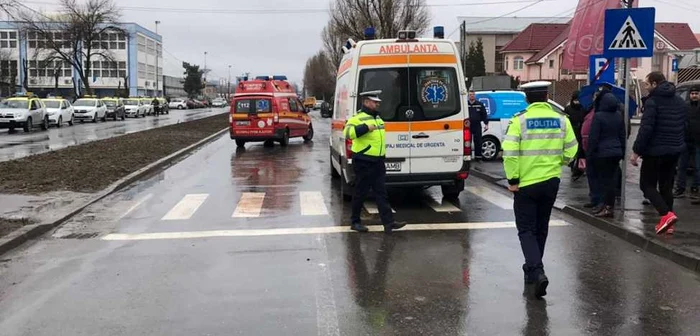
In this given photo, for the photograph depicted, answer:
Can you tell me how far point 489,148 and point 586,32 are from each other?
554 cm

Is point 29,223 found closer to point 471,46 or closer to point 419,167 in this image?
point 419,167

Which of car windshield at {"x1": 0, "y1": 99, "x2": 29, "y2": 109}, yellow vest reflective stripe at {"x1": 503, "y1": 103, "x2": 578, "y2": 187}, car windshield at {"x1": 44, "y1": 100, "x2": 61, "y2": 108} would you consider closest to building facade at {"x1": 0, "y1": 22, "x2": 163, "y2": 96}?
car windshield at {"x1": 44, "y1": 100, "x2": 61, "y2": 108}

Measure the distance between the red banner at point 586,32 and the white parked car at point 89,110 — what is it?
3408 centimetres

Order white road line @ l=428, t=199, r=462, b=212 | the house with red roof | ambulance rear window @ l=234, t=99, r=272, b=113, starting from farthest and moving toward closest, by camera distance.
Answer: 1. the house with red roof
2. ambulance rear window @ l=234, t=99, r=272, b=113
3. white road line @ l=428, t=199, r=462, b=212

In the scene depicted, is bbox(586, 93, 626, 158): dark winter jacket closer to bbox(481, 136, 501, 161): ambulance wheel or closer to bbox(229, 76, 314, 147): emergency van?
bbox(481, 136, 501, 161): ambulance wheel

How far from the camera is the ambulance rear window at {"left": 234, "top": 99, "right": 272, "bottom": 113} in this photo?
859 inches

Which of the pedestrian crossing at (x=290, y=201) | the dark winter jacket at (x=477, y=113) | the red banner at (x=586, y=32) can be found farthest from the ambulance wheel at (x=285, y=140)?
the pedestrian crossing at (x=290, y=201)

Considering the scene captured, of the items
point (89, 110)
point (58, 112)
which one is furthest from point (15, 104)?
point (89, 110)

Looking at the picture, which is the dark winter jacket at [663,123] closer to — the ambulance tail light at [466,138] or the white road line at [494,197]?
the ambulance tail light at [466,138]

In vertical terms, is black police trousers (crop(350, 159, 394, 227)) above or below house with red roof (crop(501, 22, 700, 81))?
below

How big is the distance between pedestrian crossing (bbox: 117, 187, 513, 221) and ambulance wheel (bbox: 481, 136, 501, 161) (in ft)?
15.6

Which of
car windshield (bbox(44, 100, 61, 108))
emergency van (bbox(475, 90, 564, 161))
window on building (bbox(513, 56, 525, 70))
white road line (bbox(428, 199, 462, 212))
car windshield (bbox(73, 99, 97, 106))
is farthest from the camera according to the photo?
window on building (bbox(513, 56, 525, 70))

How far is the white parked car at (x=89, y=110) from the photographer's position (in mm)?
43000

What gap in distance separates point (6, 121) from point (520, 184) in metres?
30.5
